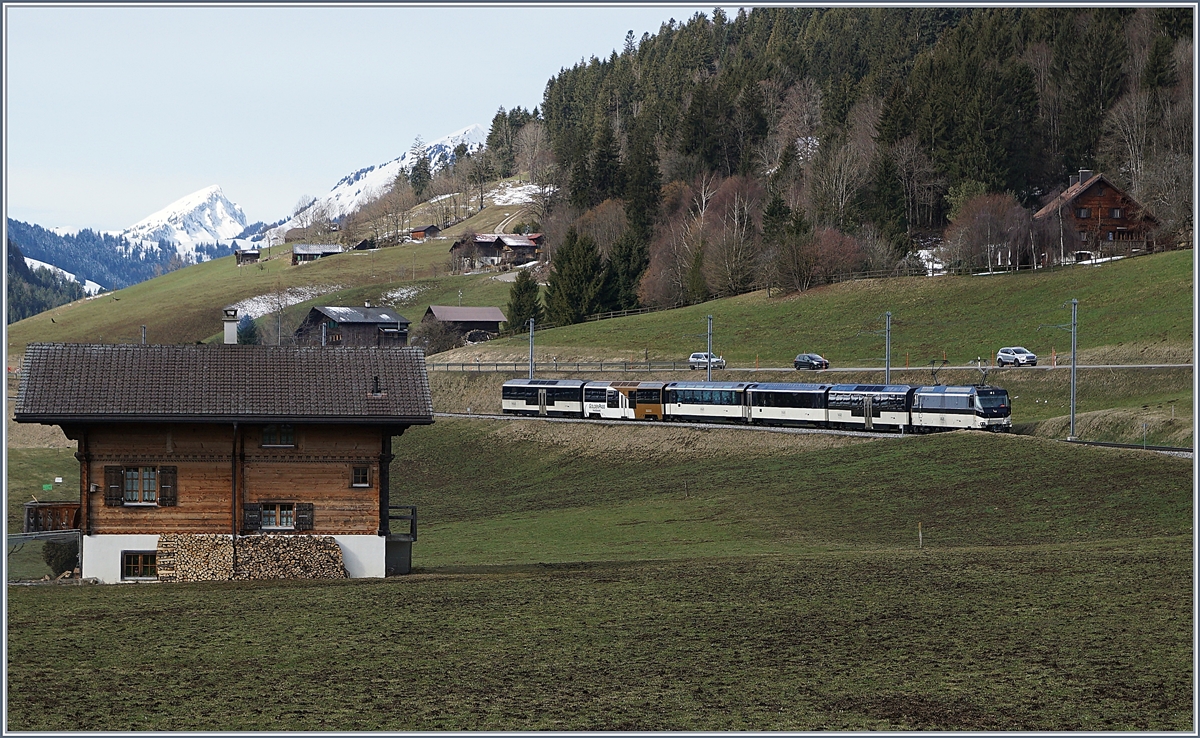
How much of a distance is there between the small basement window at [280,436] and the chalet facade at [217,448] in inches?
1.8

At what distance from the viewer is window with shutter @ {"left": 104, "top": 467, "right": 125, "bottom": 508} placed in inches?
1538

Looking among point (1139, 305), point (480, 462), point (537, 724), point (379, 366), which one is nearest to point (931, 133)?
point (1139, 305)

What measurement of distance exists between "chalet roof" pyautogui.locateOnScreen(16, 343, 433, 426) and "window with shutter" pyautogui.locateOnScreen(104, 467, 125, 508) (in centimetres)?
199

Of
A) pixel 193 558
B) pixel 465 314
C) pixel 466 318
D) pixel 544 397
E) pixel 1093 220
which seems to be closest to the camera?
pixel 193 558

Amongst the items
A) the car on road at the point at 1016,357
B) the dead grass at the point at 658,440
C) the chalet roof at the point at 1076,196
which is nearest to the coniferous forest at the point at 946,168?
the chalet roof at the point at 1076,196

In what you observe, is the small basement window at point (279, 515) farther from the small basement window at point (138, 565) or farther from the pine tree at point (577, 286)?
the pine tree at point (577, 286)

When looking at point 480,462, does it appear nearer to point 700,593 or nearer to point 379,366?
point 379,366

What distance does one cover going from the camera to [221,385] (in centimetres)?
3997

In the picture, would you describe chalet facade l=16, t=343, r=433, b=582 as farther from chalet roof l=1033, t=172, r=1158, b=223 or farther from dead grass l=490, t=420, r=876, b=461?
→ chalet roof l=1033, t=172, r=1158, b=223

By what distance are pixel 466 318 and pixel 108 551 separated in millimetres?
121779

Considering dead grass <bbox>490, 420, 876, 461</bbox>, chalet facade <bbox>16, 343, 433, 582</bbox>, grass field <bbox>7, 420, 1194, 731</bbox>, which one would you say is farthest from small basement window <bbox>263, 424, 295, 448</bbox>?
dead grass <bbox>490, 420, 876, 461</bbox>

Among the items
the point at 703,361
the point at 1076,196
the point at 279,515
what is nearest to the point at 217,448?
the point at 279,515

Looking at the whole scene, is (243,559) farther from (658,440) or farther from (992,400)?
(992,400)

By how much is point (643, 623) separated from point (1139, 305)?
82210 mm
